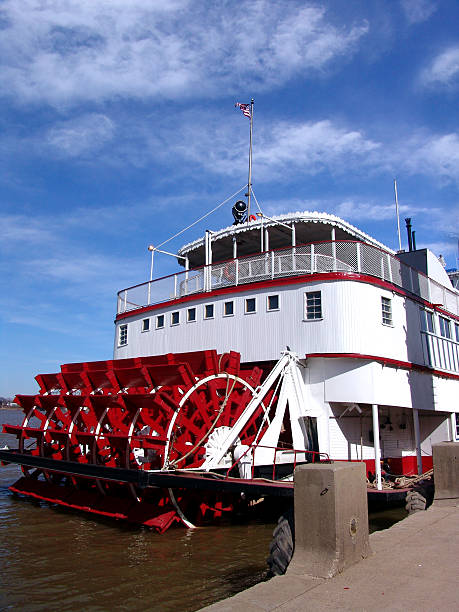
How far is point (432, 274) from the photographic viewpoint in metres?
14.9

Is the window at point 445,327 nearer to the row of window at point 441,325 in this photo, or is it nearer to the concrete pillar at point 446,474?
the row of window at point 441,325

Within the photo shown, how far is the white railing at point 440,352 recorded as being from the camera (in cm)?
1263

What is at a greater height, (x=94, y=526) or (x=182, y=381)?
(x=182, y=381)

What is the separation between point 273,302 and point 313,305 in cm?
96

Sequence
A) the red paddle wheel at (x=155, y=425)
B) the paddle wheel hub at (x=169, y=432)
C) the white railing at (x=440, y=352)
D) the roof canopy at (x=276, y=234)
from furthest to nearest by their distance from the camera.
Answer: the roof canopy at (x=276, y=234) < the white railing at (x=440, y=352) < the red paddle wheel at (x=155, y=425) < the paddle wheel hub at (x=169, y=432)

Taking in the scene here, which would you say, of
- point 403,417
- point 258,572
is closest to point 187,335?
point 403,417

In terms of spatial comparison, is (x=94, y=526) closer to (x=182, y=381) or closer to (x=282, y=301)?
(x=182, y=381)

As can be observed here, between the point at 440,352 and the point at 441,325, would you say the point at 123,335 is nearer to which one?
the point at 440,352

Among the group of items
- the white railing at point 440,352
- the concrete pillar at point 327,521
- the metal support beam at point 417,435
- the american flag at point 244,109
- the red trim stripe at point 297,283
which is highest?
the american flag at point 244,109

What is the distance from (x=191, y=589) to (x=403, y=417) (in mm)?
8138

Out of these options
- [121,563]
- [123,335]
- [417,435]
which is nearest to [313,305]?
[417,435]

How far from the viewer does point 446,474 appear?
23.4 ft

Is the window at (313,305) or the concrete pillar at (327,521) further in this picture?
the window at (313,305)

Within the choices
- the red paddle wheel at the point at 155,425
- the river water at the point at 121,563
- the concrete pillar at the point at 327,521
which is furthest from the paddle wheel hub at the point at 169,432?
the concrete pillar at the point at 327,521
